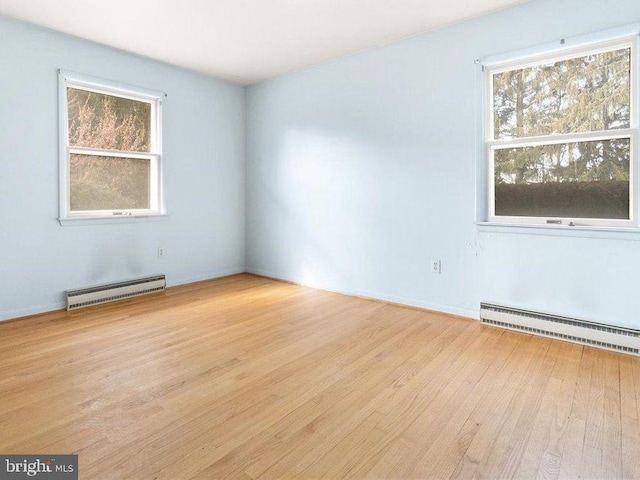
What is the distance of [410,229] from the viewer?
147 inches

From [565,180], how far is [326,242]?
2.46 meters

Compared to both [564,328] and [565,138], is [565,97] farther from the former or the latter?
[564,328]

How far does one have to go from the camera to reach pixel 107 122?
4059mm

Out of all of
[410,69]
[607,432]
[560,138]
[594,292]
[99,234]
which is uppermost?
[410,69]

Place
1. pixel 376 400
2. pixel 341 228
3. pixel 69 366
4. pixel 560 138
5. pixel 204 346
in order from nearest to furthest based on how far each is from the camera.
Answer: pixel 376 400 < pixel 69 366 < pixel 204 346 < pixel 560 138 < pixel 341 228

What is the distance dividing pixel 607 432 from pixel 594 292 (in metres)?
1.38

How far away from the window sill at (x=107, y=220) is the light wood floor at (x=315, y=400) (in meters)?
1.00

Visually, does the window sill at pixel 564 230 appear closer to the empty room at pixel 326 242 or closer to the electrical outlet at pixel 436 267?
the empty room at pixel 326 242

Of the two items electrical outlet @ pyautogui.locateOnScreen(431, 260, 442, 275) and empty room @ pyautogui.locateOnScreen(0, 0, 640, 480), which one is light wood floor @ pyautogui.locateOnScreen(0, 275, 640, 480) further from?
electrical outlet @ pyautogui.locateOnScreen(431, 260, 442, 275)

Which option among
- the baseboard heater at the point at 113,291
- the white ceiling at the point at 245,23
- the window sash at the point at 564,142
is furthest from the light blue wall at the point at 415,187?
the baseboard heater at the point at 113,291

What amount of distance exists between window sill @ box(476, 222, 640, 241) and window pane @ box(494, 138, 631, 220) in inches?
5.7

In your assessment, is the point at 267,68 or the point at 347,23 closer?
the point at 347,23

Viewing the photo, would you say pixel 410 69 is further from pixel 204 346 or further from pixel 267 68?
pixel 204 346

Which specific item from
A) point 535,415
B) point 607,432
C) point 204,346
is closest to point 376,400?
point 535,415
